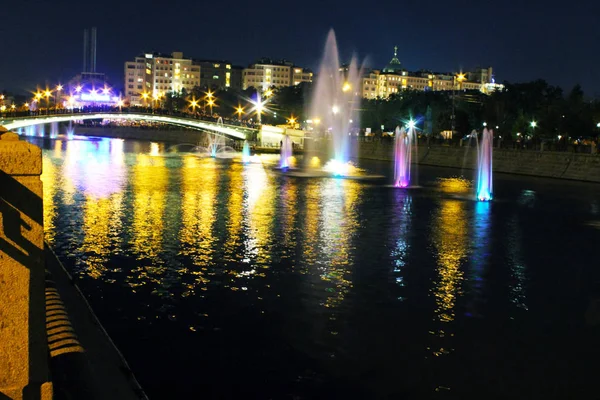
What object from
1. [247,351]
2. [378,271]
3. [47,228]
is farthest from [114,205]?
[247,351]

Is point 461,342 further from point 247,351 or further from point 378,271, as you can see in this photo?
point 378,271

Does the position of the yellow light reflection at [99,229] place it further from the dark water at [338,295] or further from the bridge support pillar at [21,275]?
the bridge support pillar at [21,275]

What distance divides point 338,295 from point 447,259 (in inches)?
216

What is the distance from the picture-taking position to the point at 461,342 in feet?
37.4

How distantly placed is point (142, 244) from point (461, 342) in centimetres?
1094

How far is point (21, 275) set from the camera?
4.59 metres

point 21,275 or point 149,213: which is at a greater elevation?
point 21,275

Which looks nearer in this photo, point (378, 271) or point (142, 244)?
point (378, 271)

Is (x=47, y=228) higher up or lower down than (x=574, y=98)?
lower down

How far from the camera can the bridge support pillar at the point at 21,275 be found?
4.52 meters

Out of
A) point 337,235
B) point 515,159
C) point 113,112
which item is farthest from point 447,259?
point 113,112

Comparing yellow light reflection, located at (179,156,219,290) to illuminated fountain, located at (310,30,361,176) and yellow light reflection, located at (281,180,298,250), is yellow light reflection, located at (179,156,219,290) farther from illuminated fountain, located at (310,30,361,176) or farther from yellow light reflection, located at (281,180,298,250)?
illuminated fountain, located at (310,30,361,176)

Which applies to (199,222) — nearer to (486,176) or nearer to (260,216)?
(260,216)

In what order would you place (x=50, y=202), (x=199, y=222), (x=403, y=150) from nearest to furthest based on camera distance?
(x=199, y=222)
(x=50, y=202)
(x=403, y=150)
